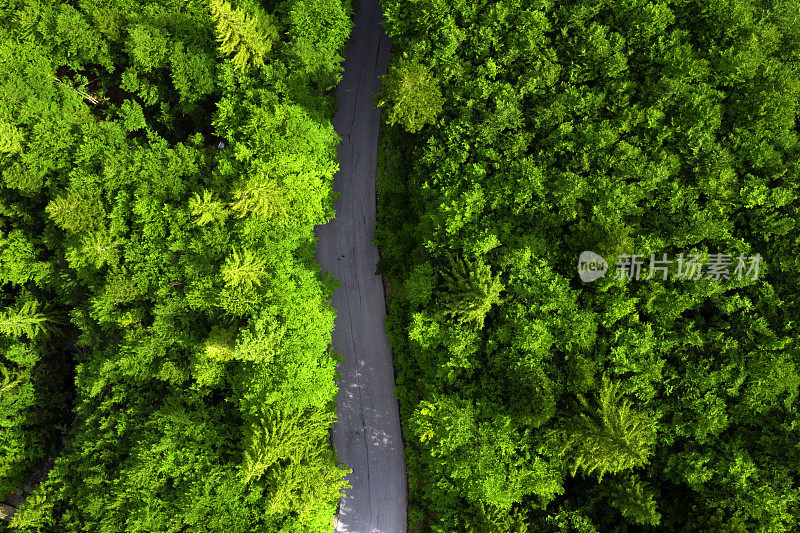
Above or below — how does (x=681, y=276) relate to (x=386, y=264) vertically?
below

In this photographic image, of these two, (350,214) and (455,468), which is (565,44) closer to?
(350,214)

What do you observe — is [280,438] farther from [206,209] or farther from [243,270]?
[206,209]

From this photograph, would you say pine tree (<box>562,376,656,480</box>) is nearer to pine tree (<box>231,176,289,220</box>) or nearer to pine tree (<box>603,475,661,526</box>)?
pine tree (<box>603,475,661,526</box>)

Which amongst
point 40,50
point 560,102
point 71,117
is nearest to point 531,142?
point 560,102

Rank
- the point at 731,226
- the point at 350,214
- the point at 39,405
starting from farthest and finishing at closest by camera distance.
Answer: the point at 350,214 < the point at 39,405 < the point at 731,226

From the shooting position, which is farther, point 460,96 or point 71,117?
point 71,117

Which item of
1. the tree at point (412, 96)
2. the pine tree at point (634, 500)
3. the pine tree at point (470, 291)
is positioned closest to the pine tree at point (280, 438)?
the pine tree at point (470, 291)

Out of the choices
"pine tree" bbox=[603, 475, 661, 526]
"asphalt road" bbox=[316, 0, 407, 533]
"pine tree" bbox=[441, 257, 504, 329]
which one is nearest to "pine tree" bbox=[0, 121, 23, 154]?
"asphalt road" bbox=[316, 0, 407, 533]
